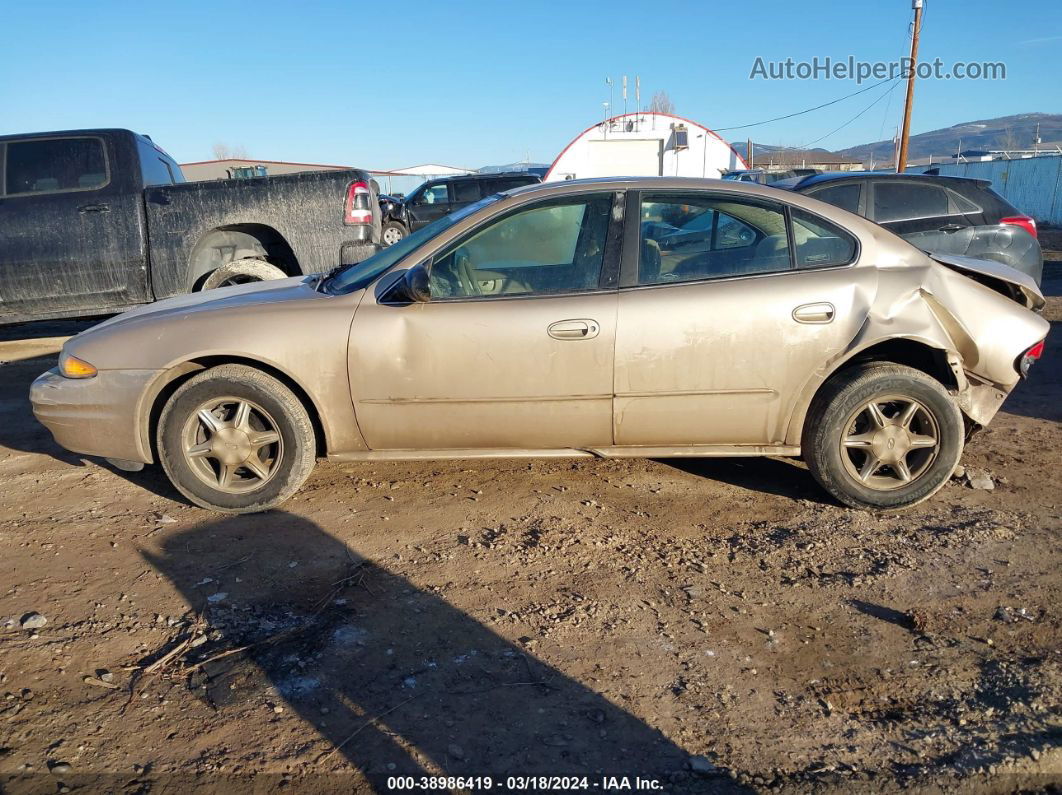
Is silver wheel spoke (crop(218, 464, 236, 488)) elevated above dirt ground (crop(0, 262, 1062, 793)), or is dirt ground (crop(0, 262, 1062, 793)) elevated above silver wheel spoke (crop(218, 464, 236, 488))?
silver wheel spoke (crop(218, 464, 236, 488))

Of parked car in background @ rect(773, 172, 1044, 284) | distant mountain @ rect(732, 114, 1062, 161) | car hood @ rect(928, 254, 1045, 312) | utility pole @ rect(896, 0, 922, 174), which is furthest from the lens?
distant mountain @ rect(732, 114, 1062, 161)

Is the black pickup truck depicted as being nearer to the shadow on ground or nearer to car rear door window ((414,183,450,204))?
the shadow on ground

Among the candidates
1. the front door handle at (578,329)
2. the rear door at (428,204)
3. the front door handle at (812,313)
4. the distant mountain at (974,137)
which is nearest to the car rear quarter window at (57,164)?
the front door handle at (578,329)

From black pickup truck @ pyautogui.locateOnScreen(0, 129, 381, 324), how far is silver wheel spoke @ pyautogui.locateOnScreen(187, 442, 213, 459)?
2.89 m

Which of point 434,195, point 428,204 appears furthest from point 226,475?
point 434,195

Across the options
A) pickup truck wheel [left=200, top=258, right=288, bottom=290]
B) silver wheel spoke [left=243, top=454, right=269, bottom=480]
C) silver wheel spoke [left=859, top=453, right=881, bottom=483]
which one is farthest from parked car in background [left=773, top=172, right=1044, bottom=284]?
silver wheel spoke [left=243, top=454, right=269, bottom=480]

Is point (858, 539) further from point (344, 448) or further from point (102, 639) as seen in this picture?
point (102, 639)

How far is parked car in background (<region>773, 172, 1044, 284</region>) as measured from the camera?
733cm

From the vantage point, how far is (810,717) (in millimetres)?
2508

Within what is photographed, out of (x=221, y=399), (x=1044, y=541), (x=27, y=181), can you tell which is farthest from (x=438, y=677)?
(x=27, y=181)

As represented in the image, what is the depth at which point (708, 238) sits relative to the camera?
13.2 feet

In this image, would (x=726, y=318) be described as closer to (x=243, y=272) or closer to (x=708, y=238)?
(x=708, y=238)

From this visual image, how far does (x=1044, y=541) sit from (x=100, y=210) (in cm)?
726

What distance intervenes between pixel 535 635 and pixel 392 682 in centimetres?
57
